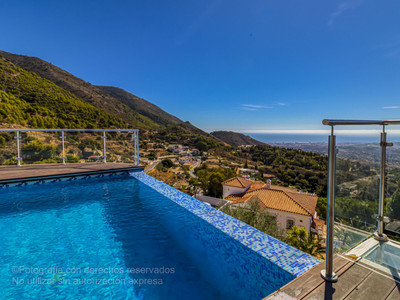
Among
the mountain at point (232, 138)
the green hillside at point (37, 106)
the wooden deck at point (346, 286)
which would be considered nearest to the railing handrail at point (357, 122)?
the wooden deck at point (346, 286)

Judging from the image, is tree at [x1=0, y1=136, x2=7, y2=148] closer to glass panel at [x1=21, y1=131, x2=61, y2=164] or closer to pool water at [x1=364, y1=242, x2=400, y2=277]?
glass panel at [x1=21, y1=131, x2=61, y2=164]

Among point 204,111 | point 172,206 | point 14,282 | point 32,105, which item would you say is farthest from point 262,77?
point 32,105

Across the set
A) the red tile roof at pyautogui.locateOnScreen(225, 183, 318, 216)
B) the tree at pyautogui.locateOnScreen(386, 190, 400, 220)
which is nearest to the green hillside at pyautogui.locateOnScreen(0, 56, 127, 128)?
the red tile roof at pyautogui.locateOnScreen(225, 183, 318, 216)

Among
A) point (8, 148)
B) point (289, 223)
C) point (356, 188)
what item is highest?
point (8, 148)

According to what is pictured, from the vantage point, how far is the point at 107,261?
2.65 metres

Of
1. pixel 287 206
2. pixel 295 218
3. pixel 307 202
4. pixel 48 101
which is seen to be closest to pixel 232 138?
pixel 48 101

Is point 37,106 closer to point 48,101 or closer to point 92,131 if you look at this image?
point 48,101

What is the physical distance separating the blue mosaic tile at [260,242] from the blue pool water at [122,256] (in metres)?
0.07

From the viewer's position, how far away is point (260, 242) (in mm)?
2418

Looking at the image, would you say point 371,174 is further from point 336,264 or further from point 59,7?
point 59,7

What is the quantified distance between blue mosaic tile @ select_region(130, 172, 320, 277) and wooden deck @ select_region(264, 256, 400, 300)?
413 millimetres

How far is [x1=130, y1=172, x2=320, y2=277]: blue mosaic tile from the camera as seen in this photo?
1974mm

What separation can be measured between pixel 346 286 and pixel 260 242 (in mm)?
1105

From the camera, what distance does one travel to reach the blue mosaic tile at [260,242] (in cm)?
197
